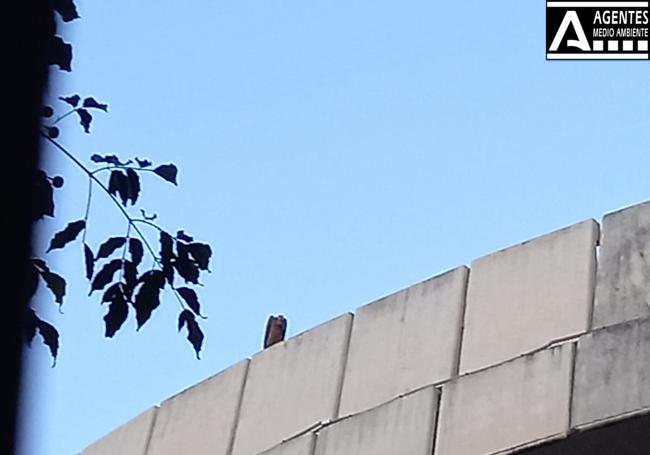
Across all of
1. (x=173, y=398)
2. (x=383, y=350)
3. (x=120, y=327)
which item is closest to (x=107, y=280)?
(x=120, y=327)

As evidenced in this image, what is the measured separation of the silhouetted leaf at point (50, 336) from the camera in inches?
126

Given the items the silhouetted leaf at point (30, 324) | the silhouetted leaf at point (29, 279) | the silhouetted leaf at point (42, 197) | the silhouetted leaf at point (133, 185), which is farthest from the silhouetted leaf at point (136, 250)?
the silhouetted leaf at point (29, 279)

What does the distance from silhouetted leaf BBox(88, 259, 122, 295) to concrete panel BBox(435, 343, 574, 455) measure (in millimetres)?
3546

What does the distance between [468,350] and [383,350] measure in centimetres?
66

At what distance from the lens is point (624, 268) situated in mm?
6836

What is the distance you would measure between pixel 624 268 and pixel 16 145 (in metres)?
4.86

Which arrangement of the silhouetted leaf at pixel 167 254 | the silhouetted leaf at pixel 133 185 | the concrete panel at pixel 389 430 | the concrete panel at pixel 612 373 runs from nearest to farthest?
the silhouetted leaf at pixel 167 254
the silhouetted leaf at pixel 133 185
the concrete panel at pixel 612 373
the concrete panel at pixel 389 430

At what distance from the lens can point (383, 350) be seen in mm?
7711

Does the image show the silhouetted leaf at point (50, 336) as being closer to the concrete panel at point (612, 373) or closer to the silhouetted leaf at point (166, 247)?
the silhouetted leaf at point (166, 247)

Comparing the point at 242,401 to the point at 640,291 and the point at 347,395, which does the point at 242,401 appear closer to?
the point at 347,395

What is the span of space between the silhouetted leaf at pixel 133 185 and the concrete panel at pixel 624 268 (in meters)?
3.53

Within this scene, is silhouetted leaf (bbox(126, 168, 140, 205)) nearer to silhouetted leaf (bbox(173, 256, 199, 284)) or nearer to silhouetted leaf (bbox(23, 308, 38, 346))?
silhouetted leaf (bbox(173, 256, 199, 284))

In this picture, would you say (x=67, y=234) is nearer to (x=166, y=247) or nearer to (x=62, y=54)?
(x=166, y=247)

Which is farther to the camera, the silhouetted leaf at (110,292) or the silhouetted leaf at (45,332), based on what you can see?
the silhouetted leaf at (110,292)
